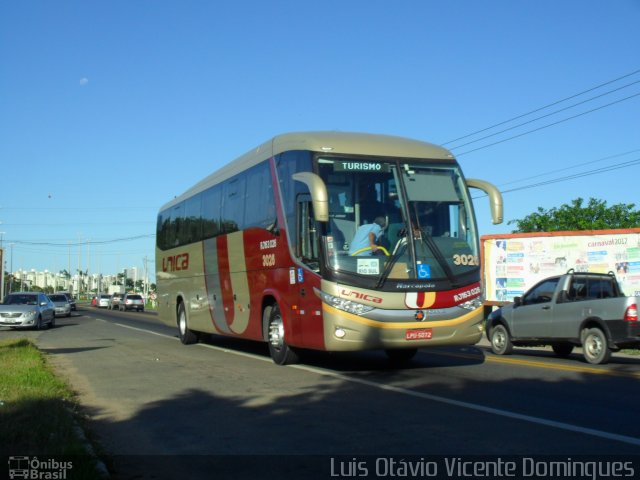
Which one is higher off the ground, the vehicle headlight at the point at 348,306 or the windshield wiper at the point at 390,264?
the windshield wiper at the point at 390,264

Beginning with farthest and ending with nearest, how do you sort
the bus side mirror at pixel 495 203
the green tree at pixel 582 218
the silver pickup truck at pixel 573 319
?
the green tree at pixel 582 218 → the silver pickup truck at pixel 573 319 → the bus side mirror at pixel 495 203

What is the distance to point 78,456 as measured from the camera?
5633 mm

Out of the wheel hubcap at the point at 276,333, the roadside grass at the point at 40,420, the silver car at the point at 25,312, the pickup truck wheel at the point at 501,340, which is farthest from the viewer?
the silver car at the point at 25,312

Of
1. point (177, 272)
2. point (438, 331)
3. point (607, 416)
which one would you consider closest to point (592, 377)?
point (438, 331)

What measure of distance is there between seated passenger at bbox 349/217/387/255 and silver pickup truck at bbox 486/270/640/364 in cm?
542

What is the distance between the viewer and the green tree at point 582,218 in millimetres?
41531

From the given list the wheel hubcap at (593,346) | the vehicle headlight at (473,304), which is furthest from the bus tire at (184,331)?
the wheel hubcap at (593,346)

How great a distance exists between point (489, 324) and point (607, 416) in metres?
9.34

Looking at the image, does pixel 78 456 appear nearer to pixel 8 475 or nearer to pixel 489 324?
pixel 8 475

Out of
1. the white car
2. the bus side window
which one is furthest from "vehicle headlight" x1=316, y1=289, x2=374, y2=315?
the white car

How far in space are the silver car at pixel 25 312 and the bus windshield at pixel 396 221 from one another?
842 inches

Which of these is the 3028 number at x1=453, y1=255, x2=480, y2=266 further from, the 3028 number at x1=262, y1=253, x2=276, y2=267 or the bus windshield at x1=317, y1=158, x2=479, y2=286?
the 3028 number at x1=262, y1=253, x2=276, y2=267

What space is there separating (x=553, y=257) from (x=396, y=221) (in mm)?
14348

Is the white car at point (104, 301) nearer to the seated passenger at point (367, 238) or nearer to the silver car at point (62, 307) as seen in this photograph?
the silver car at point (62, 307)
